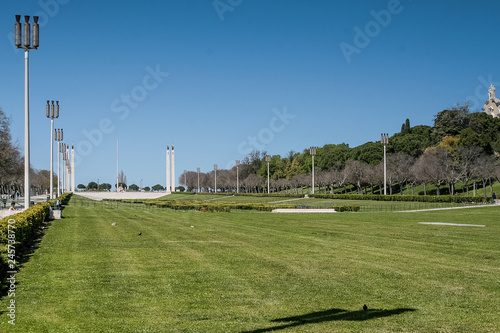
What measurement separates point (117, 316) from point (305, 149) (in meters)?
140

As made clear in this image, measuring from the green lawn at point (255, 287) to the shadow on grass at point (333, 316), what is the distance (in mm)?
16

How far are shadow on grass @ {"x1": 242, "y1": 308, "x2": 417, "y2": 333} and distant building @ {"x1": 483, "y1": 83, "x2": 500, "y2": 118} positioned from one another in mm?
134409

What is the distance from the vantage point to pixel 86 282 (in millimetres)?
9734

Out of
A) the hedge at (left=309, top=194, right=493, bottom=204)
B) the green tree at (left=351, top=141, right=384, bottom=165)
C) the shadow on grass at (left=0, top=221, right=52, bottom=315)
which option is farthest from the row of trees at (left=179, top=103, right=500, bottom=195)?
the shadow on grass at (left=0, top=221, right=52, bottom=315)

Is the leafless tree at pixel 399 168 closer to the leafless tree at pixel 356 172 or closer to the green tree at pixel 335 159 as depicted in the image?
the leafless tree at pixel 356 172

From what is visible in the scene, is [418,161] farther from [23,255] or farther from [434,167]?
[23,255]

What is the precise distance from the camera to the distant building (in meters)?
126

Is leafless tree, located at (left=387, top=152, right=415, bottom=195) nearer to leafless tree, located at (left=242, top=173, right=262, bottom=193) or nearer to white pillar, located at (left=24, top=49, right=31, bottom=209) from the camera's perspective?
leafless tree, located at (left=242, top=173, right=262, bottom=193)

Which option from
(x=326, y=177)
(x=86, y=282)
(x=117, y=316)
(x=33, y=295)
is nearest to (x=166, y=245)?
(x=86, y=282)

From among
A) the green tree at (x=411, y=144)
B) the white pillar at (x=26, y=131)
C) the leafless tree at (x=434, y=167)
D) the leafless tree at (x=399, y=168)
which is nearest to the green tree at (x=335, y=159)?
the green tree at (x=411, y=144)

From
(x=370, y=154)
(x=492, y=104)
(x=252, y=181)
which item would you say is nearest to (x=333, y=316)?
(x=370, y=154)

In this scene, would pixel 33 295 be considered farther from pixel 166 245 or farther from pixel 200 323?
pixel 166 245

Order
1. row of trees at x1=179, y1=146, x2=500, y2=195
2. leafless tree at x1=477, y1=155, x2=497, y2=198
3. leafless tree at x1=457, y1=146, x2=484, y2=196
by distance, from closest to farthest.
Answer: leafless tree at x1=477, y1=155, x2=497, y2=198, leafless tree at x1=457, y1=146, x2=484, y2=196, row of trees at x1=179, y1=146, x2=500, y2=195

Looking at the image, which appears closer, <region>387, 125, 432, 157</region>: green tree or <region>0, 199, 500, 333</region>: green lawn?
<region>0, 199, 500, 333</region>: green lawn
